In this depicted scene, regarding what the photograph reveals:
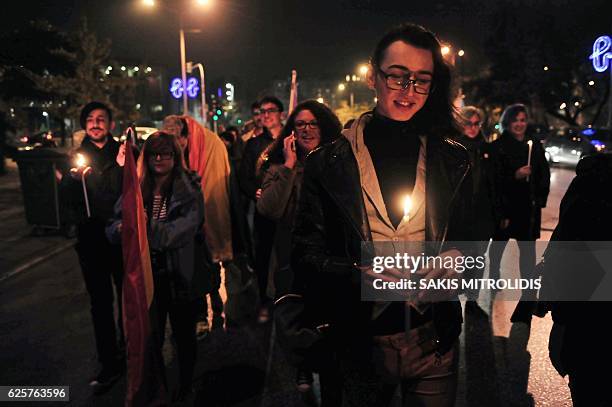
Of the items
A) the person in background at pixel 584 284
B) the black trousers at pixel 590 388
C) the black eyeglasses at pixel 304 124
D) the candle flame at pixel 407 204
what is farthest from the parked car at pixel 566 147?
the candle flame at pixel 407 204

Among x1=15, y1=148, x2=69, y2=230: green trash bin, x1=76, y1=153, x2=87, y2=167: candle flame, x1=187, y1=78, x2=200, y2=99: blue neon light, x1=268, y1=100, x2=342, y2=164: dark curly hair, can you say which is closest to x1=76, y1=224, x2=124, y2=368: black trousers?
x1=76, y1=153, x2=87, y2=167: candle flame

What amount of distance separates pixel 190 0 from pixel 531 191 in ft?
61.7

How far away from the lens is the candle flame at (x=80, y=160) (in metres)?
4.04

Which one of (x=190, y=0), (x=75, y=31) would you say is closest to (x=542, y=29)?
(x=190, y=0)

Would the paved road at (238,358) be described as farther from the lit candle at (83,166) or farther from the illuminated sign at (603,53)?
the illuminated sign at (603,53)

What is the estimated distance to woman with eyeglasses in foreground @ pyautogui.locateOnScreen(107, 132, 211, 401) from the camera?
11.8ft

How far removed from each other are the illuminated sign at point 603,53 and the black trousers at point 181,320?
21.8 meters

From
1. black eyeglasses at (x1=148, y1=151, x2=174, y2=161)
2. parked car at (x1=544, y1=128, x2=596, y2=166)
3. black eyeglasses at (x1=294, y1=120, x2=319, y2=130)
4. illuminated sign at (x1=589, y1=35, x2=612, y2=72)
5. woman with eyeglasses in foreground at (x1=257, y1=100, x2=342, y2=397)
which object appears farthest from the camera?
parked car at (x1=544, y1=128, x2=596, y2=166)

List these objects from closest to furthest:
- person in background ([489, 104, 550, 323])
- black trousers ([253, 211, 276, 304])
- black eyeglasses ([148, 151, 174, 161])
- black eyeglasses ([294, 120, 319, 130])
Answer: black eyeglasses ([148, 151, 174, 161]) < black eyeglasses ([294, 120, 319, 130]) < black trousers ([253, 211, 276, 304]) < person in background ([489, 104, 550, 323])

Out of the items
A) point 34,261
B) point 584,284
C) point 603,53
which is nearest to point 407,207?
point 584,284

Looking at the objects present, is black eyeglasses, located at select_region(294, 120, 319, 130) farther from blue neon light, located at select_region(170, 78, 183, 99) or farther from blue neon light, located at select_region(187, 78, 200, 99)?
blue neon light, located at select_region(187, 78, 200, 99)

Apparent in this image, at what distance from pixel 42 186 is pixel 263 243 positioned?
6.31 metres

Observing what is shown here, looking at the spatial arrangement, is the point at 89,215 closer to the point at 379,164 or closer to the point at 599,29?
the point at 379,164

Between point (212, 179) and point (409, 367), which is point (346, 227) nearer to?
point (409, 367)
